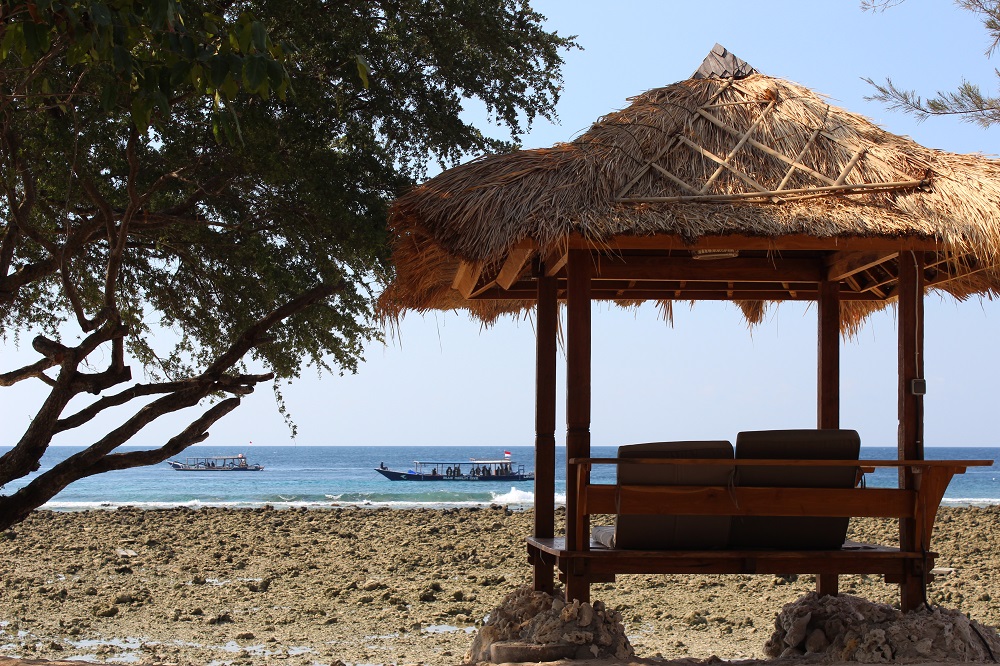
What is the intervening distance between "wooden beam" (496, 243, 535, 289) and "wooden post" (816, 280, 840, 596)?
2.13 meters

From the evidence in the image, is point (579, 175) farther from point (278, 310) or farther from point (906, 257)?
point (278, 310)

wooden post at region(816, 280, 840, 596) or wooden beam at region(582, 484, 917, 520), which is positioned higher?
wooden post at region(816, 280, 840, 596)

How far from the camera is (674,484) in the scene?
18.2 ft

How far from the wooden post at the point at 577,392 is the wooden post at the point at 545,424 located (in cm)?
60

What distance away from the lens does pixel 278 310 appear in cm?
766

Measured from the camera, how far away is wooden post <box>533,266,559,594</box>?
255 inches

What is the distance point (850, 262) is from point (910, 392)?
1.06 meters

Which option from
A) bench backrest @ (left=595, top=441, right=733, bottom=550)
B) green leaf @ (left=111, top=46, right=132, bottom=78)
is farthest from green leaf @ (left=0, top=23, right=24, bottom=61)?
bench backrest @ (left=595, top=441, right=733, bottom=550)

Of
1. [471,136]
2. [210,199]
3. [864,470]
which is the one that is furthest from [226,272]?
[864,470]

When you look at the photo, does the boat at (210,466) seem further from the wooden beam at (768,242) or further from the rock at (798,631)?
the wooden beam at (768,242)

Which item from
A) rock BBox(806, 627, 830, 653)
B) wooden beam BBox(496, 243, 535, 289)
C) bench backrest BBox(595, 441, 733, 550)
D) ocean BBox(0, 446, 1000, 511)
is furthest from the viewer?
ocean BBox(0, 446, 1000, 511)

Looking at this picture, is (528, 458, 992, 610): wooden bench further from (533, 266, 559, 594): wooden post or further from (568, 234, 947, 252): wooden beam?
(568, 234, 947, 252): wooden beam

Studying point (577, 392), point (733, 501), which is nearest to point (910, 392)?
point (733, 501)

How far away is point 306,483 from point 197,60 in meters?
42.5
